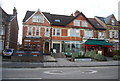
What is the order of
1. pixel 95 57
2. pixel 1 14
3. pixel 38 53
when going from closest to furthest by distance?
pixel 38 53 < pixel 95 57 < pixel 1 14

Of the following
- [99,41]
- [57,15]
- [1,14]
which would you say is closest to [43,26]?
[57,15]

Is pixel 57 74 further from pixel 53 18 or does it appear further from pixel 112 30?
pixel 112 30

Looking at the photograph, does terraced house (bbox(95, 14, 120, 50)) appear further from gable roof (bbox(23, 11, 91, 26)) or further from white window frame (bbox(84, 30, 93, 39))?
gable roof (bbox(23, 11, 91, 26))

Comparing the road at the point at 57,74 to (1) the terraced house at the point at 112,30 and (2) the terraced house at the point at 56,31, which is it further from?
(1) the terraced house at the point at 112,30

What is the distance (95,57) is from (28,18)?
52.9 feet

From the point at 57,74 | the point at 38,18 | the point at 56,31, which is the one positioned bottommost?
the point at 57,74

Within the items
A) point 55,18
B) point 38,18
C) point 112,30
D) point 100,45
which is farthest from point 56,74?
point 112,30

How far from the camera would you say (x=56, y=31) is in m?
27.4

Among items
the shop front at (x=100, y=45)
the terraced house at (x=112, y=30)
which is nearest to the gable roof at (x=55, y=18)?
the shop front at (x=100, y=45)

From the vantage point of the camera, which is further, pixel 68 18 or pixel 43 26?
pixel 68 18

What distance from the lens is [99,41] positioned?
1063 inches

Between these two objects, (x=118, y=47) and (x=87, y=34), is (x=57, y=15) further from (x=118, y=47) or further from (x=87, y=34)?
(x=118, y=47)

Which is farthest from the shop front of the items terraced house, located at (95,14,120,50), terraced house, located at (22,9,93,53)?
terraced house, located at (95,14,120,50)

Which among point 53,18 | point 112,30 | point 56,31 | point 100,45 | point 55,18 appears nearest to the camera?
point 100,45
